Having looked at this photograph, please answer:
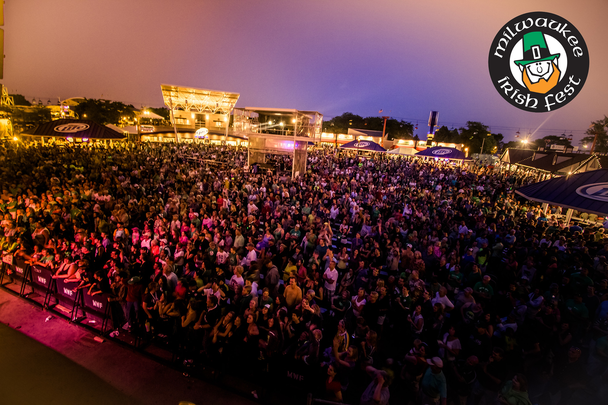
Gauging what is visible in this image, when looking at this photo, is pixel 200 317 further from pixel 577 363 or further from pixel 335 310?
pixel 577 363

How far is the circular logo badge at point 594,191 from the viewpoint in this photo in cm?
706

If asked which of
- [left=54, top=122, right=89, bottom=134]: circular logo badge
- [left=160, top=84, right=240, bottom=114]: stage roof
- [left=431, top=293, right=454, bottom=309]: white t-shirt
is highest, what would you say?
[left=160, top=84, right=240, bottom=114]: stage roof

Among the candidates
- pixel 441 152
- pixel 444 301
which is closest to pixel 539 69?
pixel 444 301

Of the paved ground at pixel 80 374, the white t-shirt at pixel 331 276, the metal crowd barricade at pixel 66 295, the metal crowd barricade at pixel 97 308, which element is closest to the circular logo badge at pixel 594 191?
the white t-shirt at pixel 331 276

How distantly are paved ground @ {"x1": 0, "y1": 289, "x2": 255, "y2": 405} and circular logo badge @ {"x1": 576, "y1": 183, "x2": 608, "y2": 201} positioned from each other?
952cm

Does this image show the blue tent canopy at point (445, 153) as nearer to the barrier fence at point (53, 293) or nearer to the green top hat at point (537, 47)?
the green top hat at point (537, 47)

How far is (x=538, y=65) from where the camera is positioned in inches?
228

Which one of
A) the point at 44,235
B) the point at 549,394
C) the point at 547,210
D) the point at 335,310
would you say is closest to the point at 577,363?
the point at 549,394

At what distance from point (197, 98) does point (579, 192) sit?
2908 cm

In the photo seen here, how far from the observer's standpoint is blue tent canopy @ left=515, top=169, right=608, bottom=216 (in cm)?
706

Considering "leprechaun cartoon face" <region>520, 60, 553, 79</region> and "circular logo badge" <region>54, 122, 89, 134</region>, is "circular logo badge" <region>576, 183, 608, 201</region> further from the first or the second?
"circular logo badge" <region>54, 122, 89, 134</region>

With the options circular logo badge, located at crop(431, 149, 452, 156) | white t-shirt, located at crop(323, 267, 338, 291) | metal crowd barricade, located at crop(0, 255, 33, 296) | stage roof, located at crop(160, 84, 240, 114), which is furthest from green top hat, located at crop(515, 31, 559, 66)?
stage roof, located at crop(160, 84, 240, 114)

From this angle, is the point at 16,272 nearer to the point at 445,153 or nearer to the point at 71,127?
the point at 71,127

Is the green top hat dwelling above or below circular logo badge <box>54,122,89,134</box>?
above
